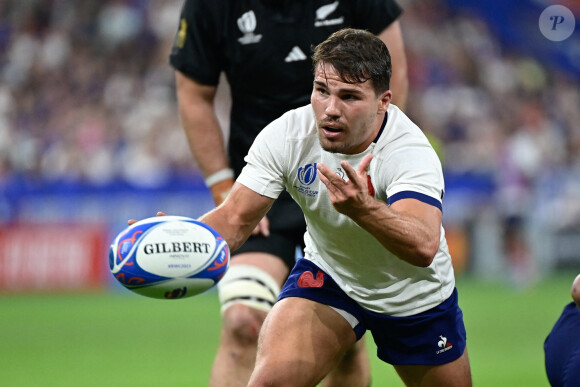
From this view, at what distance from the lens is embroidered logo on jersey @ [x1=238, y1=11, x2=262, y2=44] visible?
5840 mm

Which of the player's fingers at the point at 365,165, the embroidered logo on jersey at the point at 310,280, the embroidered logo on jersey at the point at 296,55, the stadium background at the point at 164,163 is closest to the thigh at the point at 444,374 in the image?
the embroidered logo on jersey at the point at 310,280

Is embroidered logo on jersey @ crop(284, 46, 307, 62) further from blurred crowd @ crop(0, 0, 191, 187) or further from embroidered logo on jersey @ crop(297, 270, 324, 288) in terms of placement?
blurred crowd @ crop(0, 0, 191, 187)

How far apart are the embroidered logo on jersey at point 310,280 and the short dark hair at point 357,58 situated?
1.00 metres

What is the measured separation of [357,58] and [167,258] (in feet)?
4.02

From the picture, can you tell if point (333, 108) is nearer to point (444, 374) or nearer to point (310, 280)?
point (310, 280)

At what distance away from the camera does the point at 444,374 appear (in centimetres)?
496

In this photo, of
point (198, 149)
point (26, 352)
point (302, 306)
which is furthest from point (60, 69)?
point (302, 306)

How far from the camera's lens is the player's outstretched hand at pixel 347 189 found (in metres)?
4.11

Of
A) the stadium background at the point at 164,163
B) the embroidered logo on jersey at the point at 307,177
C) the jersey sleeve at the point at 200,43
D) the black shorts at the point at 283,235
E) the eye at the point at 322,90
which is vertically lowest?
the stadium background at the point at 164,163

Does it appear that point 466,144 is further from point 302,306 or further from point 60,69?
point 302,306

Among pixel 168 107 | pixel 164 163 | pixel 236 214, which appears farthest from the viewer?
pixel 168 107

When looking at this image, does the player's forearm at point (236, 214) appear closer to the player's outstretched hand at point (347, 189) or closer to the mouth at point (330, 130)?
the mouth at point (330, 130)

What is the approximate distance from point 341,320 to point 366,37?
4.49ft

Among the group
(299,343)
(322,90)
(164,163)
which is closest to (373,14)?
(322,90)
